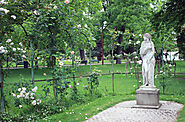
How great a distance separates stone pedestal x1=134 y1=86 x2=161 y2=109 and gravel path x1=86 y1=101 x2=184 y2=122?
295 mm

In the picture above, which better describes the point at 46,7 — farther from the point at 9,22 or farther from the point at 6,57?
the point at 6,57

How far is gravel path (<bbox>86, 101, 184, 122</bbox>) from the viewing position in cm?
740

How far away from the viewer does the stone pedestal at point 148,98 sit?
925cm

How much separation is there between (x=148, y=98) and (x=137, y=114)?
4.77ft

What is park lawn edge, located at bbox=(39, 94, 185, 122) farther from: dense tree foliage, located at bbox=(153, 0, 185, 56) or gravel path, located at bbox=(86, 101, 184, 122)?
dense tree foliage, located at bbox=(153, 0, 185, 56)

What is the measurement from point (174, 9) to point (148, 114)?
10594 mm

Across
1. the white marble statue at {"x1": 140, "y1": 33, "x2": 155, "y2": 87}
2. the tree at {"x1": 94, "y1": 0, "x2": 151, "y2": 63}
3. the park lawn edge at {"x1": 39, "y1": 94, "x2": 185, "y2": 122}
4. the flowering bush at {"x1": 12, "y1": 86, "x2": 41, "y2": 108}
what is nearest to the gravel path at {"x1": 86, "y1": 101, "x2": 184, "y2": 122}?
the park lawn edge at {"x1": 39, "y1": 94, "x2": 185, "y2": 122}

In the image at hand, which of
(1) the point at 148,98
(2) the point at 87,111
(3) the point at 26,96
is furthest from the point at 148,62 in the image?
(3) the point at 26,96

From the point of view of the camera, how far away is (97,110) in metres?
8.70

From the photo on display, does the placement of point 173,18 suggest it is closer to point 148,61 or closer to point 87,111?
point 148,61

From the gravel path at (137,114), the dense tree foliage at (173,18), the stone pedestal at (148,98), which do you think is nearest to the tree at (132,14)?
the dense tree foliage at (173,18)

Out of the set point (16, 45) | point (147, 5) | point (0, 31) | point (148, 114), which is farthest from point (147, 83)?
point (147, 5)

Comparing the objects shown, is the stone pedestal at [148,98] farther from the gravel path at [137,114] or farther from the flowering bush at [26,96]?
the flowering bush at [26,96]

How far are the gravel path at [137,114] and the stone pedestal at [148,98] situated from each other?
295 mm
